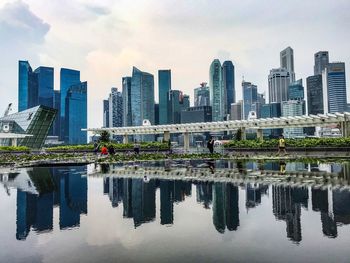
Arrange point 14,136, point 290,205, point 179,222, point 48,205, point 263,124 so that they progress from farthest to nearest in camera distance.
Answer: point 14,136 → point 263,124 → point 48,205 → point 290,205 → point 179,222

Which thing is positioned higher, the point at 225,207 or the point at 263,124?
the point at 263,124

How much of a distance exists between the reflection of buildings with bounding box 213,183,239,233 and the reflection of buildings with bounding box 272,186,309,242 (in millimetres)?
1122

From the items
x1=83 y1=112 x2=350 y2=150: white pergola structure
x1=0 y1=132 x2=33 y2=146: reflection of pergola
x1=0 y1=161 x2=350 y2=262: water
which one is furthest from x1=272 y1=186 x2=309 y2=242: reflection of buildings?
x1=0 y1=132 x2=33 y2=146: reflection of pergola

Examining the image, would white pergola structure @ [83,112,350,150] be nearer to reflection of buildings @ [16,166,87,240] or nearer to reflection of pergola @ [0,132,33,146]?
reflection of pergola @ [0,132,33,146]

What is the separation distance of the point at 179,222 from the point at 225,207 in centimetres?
194

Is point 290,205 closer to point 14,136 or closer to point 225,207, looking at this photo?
point 225,207

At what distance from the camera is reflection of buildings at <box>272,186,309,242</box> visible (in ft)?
23.0

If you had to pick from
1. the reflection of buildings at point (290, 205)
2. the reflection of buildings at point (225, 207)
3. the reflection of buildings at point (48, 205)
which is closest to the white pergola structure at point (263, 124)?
the reflection of buildings at point (290, 205)

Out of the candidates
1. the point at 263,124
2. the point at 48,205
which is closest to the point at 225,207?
the point at 48,205

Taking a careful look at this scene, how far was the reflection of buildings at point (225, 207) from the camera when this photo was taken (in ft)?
24.8

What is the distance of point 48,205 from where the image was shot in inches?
395

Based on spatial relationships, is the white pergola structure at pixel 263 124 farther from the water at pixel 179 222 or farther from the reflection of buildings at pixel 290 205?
the reflection of buildings at pixel 290 205

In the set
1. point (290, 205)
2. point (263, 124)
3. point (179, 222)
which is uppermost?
point (263, 124)

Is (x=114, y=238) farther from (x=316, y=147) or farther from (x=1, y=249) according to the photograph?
(x=316, y=147)
